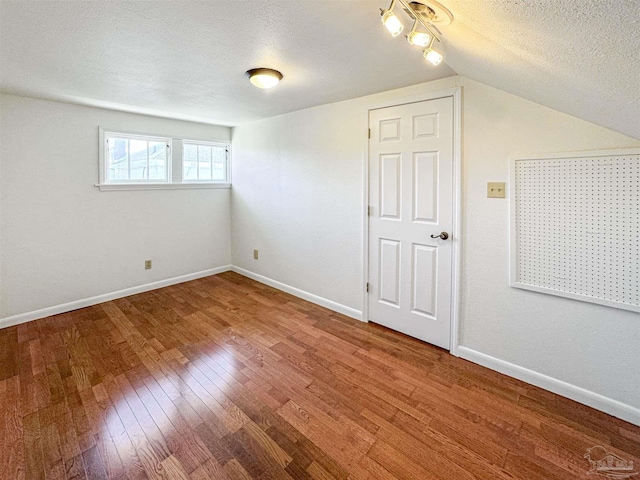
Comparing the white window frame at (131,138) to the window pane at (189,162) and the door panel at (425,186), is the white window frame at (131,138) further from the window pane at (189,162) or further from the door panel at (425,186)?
the door panel at (425,186)

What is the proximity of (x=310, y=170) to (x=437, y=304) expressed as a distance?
1.92 metres

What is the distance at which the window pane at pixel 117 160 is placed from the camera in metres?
3.45

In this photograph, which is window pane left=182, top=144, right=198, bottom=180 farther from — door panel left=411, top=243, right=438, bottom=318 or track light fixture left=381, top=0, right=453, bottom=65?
track light fixture left=381, top=0, right=453, bottom=65

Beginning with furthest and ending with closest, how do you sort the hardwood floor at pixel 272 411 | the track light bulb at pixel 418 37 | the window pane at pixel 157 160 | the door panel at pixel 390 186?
the window pane at pixel 157 160
the door panel at pixel 390 186
the hardwood floor at pixel 272 411
the track light bulb at pixel 418 37

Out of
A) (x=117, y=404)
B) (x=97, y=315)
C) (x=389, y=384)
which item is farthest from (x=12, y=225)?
(x=389, y=384)

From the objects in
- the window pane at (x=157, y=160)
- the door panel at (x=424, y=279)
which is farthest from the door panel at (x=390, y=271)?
the window pane at (x=157, y=160)

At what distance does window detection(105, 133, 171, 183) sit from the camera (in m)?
3.47

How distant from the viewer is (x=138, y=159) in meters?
3.71

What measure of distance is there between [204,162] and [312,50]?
9.92ft

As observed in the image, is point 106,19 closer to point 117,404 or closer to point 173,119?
point 117,404

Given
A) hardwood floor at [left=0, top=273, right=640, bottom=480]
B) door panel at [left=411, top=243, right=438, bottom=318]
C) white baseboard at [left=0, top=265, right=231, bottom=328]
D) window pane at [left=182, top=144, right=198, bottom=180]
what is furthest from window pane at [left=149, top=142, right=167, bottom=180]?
door panel at [left=411, top=243, right=438, bottom=318]

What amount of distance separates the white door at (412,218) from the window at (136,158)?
9.12 feet

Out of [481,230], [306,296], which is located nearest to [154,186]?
[306,296]

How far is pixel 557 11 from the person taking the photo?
74 centimetres
